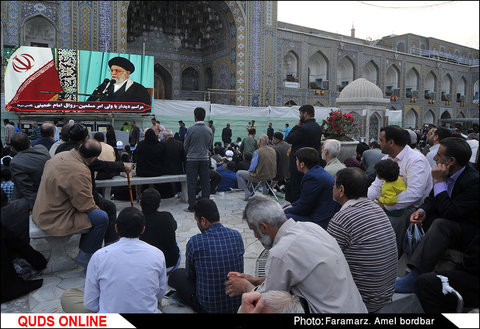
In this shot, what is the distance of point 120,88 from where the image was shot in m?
14.8

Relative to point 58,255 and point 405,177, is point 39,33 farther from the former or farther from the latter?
point 405,177

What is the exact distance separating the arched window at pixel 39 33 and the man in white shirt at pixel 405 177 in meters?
15.3

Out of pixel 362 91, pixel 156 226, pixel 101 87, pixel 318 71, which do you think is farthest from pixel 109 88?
pixel 318 71

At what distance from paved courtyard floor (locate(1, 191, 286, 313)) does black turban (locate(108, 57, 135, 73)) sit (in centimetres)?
1007

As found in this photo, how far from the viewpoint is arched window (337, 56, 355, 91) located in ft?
83.5

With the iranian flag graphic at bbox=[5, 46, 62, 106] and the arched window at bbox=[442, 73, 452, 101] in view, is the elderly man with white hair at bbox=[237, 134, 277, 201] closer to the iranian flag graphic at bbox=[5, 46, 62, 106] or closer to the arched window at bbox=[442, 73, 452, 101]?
the iranian flag graphic at bbox=[5, 46, 62, 106]

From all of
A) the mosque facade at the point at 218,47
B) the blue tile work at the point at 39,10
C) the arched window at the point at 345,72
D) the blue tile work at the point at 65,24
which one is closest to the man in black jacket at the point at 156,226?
the mosque facade at the point at 218,47

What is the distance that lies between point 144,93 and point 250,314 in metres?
14.6

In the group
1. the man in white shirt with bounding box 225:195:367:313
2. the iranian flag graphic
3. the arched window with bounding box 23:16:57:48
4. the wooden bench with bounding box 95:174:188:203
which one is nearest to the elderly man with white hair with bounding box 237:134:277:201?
the wooden bench with bounding box 95:174:188:203

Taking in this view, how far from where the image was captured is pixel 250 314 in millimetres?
1722

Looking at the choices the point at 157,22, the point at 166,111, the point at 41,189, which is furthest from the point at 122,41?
the point at 41,189

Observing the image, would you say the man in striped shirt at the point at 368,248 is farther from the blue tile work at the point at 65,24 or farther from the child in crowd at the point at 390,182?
the blue tile work at the point at 65,24

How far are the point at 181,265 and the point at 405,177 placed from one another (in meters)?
2.35

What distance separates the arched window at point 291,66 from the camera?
22095 mm
